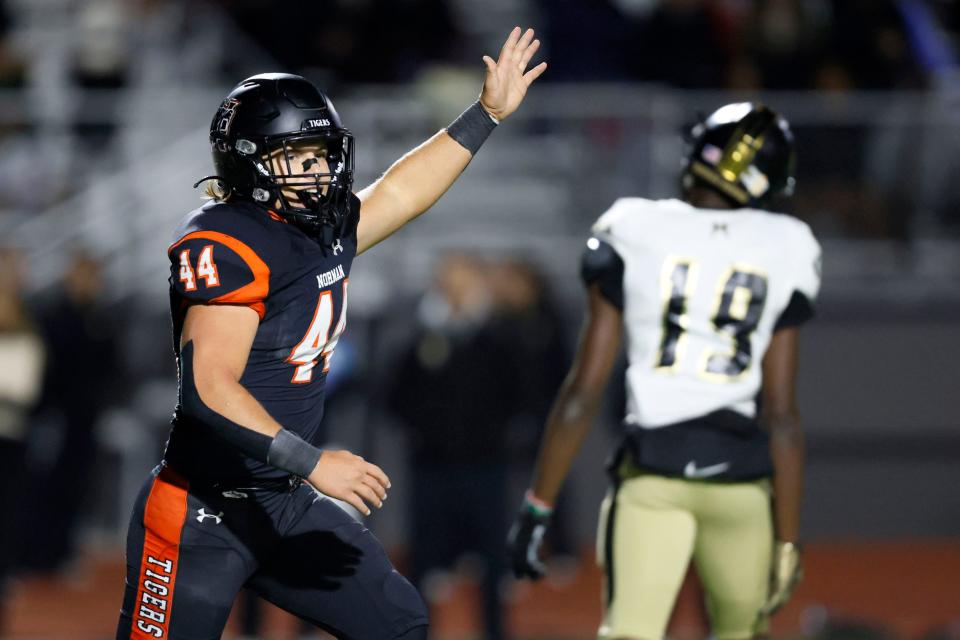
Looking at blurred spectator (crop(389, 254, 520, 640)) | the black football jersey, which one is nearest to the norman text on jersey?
the black football jersey

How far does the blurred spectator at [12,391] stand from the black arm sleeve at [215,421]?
12.8 feet

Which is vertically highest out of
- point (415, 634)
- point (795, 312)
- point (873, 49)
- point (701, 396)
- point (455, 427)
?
point (873, 49)

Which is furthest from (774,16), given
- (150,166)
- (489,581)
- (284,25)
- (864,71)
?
(489,581)

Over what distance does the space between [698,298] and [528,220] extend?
577cm

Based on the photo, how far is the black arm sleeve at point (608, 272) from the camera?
4.46 m

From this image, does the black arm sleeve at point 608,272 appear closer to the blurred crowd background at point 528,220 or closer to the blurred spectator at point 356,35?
the blurred crowd background at point 528,220

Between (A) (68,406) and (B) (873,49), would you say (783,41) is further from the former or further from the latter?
(A) (68,406)

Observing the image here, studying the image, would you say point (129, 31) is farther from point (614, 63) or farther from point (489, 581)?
point (489, 581)

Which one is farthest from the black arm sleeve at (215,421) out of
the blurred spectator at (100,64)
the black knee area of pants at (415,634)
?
the blurred spectator at (100,64)

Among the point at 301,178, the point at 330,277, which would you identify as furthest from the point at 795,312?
the point at 301,178

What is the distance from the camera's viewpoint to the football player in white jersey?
438 centimetres

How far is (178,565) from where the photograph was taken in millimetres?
3781

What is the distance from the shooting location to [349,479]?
3416 millimetres

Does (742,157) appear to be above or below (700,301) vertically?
above
